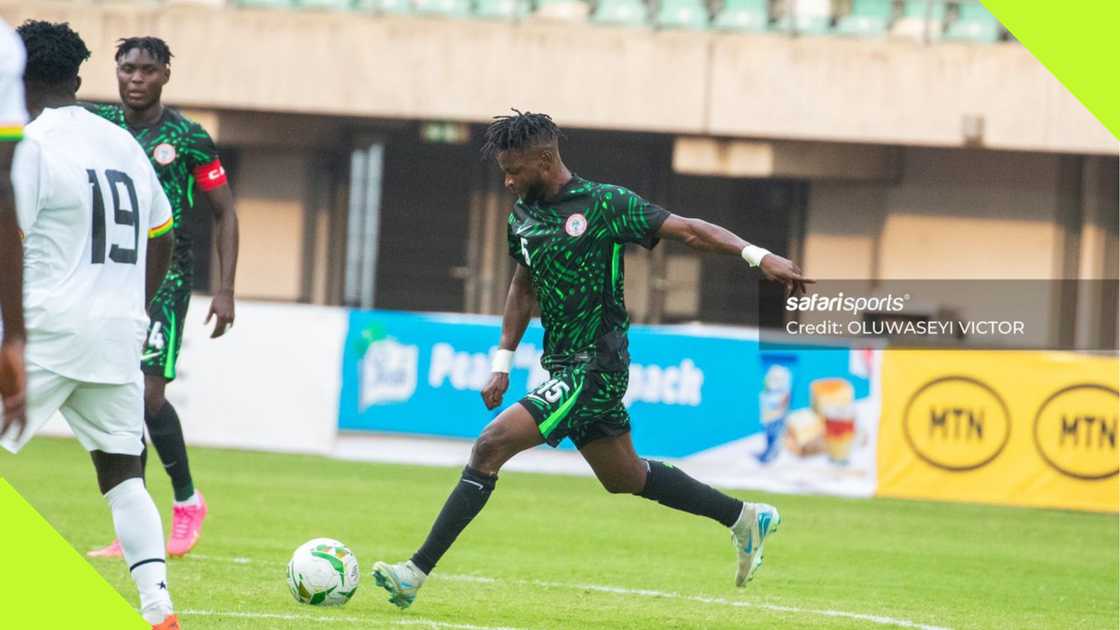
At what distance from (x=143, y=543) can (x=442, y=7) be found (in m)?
17.9

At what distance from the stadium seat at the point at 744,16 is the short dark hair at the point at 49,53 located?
58.1ft

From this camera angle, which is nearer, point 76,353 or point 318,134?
point 76,353

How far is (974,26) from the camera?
74.5ft

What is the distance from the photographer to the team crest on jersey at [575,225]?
735 centimetres

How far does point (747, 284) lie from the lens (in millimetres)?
26047

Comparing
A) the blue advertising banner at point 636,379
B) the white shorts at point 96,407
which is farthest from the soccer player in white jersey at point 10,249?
the blue advertising banner at point 636,379

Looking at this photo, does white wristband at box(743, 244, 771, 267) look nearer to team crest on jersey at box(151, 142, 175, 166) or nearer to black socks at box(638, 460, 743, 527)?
black socks at box(638, 460, 743, 527)

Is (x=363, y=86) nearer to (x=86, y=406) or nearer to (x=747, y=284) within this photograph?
(x=747, y=284)

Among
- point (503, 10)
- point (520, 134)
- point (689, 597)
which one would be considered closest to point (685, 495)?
point (689, 597)

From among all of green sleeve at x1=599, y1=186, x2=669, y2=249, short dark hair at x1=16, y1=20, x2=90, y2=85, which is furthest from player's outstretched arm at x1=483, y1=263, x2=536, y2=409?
short dark hair at x1=16, y1=20, x2=90, y2=85

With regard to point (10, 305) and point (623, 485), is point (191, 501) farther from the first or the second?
point (10, 305)

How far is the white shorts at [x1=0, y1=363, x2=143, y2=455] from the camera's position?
5.77 metres

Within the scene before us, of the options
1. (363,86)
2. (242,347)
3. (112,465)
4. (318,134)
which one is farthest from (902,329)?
(112,465)

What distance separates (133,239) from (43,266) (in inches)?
12.7
